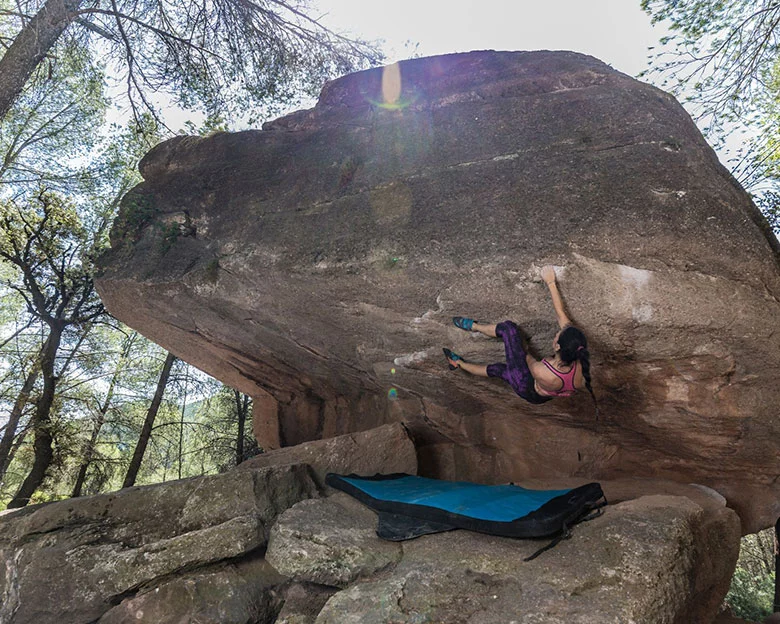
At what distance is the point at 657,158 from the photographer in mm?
4203

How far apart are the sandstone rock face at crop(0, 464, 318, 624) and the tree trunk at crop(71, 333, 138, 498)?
632 centimetres

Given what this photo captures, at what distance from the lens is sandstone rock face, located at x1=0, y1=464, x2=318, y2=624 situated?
156 inches

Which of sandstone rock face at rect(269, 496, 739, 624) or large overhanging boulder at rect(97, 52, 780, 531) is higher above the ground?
large overhanging boulder at rect(97, 52, 780, 531)

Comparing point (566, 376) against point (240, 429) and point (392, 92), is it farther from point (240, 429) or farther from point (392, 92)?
point (240, 429)

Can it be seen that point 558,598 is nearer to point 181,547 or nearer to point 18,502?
point 181,547

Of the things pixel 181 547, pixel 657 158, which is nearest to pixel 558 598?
pixel 181 547

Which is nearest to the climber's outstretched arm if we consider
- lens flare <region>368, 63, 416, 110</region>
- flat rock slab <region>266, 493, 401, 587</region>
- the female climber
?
the female climber

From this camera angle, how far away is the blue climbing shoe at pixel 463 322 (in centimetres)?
459

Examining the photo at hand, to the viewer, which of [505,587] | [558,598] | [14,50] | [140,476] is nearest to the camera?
[558,598]

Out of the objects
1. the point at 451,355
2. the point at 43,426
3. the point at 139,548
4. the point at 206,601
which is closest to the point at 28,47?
the point at 43,426

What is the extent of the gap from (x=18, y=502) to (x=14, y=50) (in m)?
8.36

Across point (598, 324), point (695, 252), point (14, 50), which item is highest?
point (14, 50)

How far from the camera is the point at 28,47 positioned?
6.91 metres

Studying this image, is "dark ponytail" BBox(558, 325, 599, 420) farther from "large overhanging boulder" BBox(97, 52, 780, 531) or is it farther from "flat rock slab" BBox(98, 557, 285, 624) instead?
"flat rock slab" BBox(98, 557, 285, 624)
